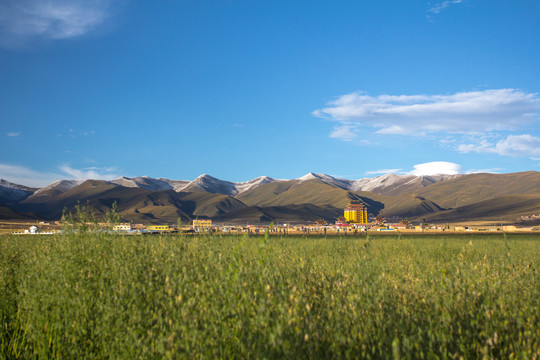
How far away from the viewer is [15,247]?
698 inches

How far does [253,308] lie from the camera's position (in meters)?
5.51

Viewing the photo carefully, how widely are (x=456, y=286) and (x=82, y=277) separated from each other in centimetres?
680

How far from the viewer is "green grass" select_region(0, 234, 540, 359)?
4.82 meters

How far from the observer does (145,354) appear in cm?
550

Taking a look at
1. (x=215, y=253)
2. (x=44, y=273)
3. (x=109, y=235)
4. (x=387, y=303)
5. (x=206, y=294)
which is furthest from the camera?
(x=109, y=235)

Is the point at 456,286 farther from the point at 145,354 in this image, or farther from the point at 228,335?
the point at 145,354

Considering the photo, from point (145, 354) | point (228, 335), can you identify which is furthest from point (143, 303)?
point (228, 335)

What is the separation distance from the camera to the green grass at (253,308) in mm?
4820

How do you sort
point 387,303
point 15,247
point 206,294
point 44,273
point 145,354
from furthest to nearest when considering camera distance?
1. point 15,247
2. point 44,273
3. point 387,303
4. point 206,294
5. point 145,354

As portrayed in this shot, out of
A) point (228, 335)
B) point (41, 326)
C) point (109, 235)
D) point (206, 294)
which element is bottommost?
point (41, 326)

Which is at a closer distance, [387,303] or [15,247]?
[387,303]

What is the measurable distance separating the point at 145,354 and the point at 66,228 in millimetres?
5695

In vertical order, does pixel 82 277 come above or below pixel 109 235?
below

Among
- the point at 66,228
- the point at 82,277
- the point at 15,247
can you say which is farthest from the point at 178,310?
the point at 15,247
